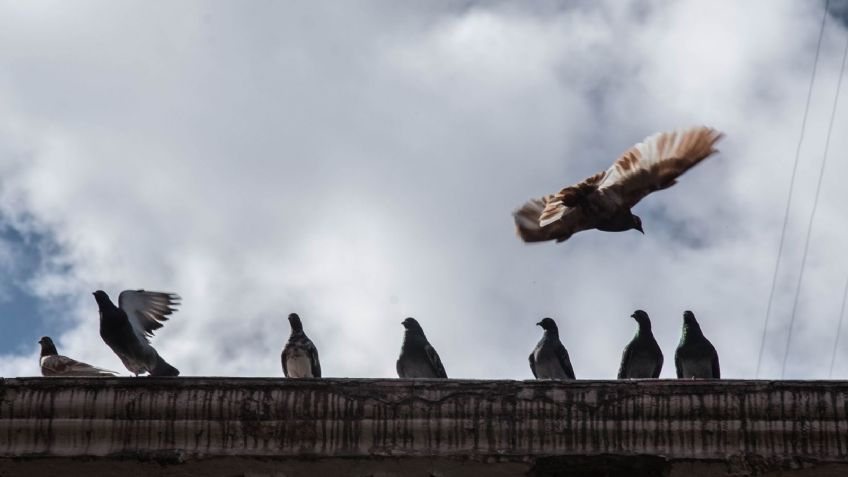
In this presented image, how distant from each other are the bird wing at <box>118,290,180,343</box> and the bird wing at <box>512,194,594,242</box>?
3.68 metres

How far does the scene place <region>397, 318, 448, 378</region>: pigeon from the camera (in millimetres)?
13211

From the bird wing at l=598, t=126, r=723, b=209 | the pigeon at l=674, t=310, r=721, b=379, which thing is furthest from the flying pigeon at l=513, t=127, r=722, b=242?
the pigeon at l=674, t=310, r=721, b=379

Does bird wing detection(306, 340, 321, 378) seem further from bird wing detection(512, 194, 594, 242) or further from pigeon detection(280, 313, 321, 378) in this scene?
bird wing detection(512, 194, 594, 242)

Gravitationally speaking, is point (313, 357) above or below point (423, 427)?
above

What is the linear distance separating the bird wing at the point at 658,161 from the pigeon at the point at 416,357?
3.22 meters

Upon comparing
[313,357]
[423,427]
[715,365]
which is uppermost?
[313,357]

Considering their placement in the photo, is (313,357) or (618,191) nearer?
(618,191)

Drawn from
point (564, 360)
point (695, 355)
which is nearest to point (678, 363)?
point (695, 355)

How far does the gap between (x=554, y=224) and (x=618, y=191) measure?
1.80ft

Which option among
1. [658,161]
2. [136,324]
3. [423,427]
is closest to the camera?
[423,427]

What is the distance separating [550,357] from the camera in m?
13.3

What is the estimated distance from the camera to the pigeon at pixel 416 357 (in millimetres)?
13211

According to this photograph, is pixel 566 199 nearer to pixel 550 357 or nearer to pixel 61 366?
pixel 550 357

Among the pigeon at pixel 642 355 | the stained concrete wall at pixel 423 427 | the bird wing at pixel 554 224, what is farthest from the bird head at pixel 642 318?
the stained concrete wall at pixel 423 427
